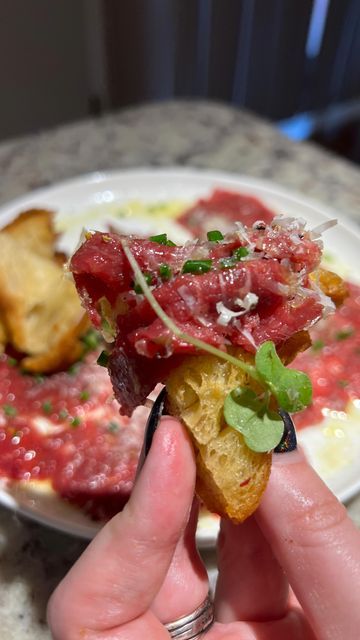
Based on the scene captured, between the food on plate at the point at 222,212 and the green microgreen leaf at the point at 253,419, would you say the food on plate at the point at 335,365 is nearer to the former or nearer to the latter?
the food on plate at the point at 222,212

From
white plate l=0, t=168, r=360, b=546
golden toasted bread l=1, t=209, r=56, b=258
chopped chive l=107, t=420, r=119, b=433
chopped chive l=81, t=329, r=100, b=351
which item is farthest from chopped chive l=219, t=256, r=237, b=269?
white plate l=0, t=168, r=360, b=546

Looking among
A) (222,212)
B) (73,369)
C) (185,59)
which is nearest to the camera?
(73,369)

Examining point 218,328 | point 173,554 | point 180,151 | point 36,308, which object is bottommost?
point 180,151

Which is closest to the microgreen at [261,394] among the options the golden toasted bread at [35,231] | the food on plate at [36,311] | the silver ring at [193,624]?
the silver ring at [193,624]

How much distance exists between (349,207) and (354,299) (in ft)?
1.56

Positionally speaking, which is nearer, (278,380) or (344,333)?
(278,380)

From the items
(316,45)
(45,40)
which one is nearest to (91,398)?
(45,40)

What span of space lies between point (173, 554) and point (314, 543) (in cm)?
16

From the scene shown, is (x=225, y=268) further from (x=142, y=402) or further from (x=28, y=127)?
(x=28, y=127)

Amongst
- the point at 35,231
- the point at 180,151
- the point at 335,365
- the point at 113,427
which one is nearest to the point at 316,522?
the point at 113,427

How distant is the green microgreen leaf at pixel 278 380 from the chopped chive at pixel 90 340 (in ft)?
2.44

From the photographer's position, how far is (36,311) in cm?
139

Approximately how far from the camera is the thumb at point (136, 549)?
2.27 feet

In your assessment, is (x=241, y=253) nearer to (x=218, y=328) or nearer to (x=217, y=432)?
(x=218, y=328)
